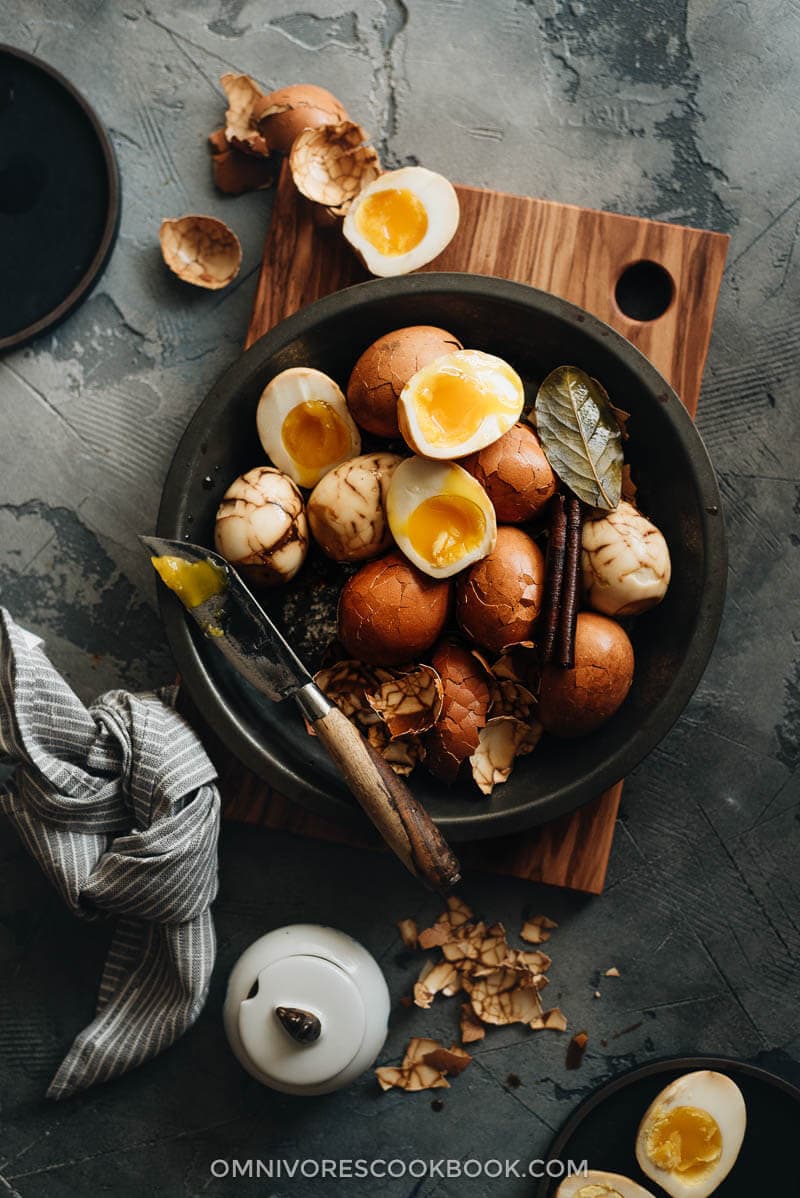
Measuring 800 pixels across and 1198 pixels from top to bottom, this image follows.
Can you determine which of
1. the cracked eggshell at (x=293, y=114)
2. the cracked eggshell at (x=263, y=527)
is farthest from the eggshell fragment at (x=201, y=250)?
the cracked eggshell at (x=263, y=527)

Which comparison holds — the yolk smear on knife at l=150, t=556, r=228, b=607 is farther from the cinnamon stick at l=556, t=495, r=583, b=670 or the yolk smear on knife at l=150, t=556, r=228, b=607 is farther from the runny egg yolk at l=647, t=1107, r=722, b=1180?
the runny egg yolk at l=647, t=1107, r=722, b=1180

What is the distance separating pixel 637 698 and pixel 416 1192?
0.74 m

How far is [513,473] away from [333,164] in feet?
1.66

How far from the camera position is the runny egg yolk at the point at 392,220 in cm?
114

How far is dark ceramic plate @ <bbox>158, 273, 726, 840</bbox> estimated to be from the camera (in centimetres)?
106

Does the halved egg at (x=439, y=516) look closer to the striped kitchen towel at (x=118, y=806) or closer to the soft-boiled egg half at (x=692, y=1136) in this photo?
the striped kitchen towel at (x=118, y=806)

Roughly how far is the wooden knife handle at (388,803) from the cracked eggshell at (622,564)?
12.4 inches

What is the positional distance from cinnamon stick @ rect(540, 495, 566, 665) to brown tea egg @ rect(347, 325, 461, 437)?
0.22 m

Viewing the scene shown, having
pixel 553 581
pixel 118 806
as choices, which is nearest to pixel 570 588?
pixel 553 581

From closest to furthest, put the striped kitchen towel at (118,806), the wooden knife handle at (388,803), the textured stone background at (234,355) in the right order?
the wooden knife handle at (388,803)
the striped kitchen towel at (118,806)
the textured stone background at (234,355)

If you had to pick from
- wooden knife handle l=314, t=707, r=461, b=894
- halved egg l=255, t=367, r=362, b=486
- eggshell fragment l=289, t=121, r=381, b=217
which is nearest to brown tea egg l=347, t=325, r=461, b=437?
halved egg l=255, t=367, r=362, b=486

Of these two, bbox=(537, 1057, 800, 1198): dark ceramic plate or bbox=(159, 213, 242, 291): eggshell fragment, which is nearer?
bbox=(537, 1057, 800, 1198): dark ceramic plate

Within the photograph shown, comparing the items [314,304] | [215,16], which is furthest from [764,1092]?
[215,16]

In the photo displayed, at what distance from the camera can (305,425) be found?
3.65 feet
